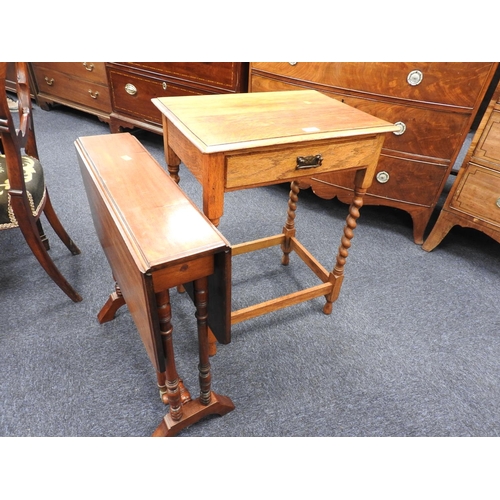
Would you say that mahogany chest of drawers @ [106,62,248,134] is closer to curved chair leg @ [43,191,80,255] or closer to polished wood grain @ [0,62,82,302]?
polished wood grain @ [0,62,82,302]

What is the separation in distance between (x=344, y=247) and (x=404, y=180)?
77 cm

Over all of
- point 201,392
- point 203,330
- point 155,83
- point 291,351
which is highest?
point 155,83

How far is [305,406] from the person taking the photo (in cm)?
127

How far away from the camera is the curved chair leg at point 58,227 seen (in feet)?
5.50

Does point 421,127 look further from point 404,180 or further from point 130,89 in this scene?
point 130,89

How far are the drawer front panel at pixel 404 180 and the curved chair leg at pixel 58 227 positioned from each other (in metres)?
1.49

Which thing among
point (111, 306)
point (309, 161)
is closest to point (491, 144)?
point (309, 161)

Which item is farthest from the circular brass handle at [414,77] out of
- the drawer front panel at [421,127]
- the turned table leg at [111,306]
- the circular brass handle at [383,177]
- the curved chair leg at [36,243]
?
the curved chair leg at [36,243]

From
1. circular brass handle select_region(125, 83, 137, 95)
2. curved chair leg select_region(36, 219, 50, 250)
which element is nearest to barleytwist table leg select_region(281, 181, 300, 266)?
curved chair leg select_region(36, 219, 50, 250)

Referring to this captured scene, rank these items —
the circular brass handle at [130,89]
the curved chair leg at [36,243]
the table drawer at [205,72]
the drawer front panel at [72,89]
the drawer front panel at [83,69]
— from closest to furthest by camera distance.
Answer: the curved chair leg at [36,243]
the table drawer at [205,72]
the circular brass handle at [130,89]
the drawer front panel at [83,69]
the drawer front panel at [72,89]

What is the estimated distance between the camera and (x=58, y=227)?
175 centimetres

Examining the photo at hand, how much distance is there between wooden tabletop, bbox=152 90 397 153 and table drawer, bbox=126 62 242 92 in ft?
2.90

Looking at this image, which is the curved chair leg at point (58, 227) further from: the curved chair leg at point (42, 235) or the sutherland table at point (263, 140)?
the sutherland table at point (263, 140)
